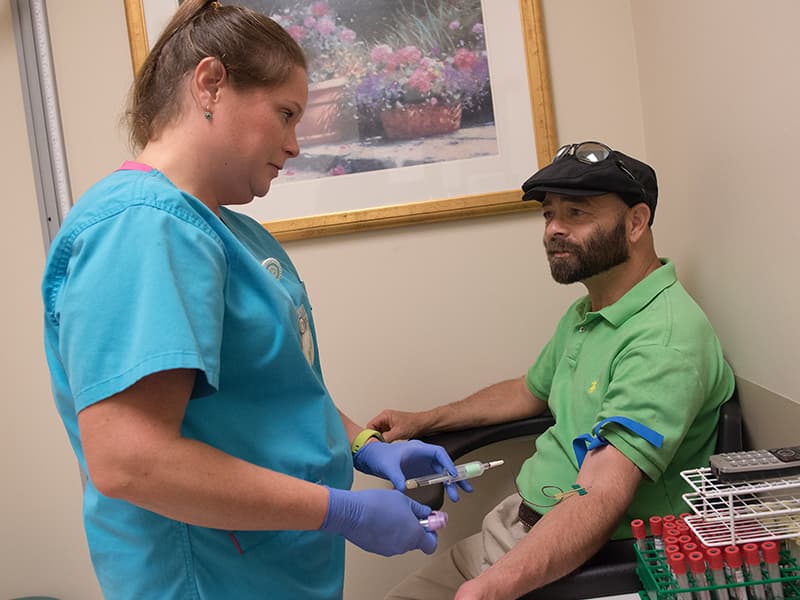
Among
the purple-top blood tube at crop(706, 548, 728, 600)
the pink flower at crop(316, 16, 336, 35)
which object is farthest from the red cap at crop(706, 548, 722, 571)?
the pink flower at crop(316, 16, 336, 35)

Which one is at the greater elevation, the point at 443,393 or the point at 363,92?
the point at 363,92

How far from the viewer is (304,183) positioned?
2061 millimetres

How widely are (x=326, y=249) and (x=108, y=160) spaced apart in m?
0.66

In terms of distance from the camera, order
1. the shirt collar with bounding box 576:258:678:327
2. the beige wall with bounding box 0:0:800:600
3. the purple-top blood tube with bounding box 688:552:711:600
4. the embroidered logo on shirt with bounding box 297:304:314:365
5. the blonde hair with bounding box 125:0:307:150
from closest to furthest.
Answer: the purple-top blood tube with bounding box 688:552:711:600 < the blonde hair with bounding box 125:0:307:150 < the embroidered logo on shirt with bounding box 297:304:314:365 < the shirt collar with bounding box 576:258:678:327 < the beige wall with bounding box 0:0:800:600

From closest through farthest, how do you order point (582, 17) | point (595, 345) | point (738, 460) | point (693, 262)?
point (738, 460)
point (595, 345)
point (693, 262)
point (582, 17)

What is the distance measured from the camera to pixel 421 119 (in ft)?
6.63

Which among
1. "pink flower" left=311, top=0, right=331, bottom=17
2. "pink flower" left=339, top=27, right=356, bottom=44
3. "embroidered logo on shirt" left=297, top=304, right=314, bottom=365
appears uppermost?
"pink flower" left=311, top=0, right=331, bottom=17

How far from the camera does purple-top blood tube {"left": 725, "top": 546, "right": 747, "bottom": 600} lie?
86cm

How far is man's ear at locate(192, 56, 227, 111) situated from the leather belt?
1027mm

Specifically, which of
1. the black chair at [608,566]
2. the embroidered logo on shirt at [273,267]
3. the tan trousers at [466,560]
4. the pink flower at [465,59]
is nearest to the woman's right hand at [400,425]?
the black chair at [608,566]

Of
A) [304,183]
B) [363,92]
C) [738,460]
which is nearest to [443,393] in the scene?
[304,183]

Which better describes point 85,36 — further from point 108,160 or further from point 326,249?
point 326,249

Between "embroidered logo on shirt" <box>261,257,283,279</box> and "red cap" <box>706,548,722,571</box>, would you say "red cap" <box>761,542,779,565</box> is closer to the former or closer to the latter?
"red cap" <box>706,548,722,571</box>

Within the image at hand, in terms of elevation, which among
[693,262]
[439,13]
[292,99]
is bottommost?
[693,262]
